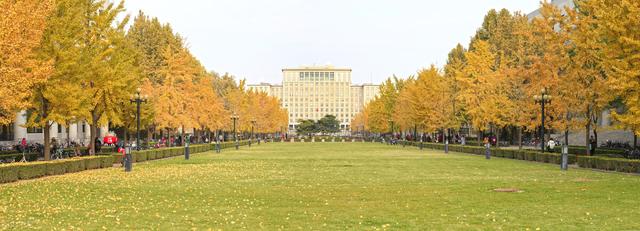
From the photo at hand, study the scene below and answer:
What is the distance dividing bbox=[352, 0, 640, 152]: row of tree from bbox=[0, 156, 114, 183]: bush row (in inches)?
998

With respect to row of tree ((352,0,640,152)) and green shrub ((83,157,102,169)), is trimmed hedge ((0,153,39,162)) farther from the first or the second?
row of tree ((352,0,640,152))

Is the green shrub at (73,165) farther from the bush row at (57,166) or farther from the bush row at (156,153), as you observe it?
the bush row at (156,153)

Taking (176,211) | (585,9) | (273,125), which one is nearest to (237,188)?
(176,211)

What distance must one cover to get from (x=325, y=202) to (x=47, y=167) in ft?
55.7

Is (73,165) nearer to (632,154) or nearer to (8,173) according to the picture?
(8,173)

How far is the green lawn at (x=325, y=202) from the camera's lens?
13648 mm

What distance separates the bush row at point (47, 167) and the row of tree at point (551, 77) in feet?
83.2

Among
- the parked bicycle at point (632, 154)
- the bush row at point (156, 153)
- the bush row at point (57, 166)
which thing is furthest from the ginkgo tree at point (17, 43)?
the parked bicycle at point (632, 154)

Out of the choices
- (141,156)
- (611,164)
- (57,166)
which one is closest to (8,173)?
(57,166)

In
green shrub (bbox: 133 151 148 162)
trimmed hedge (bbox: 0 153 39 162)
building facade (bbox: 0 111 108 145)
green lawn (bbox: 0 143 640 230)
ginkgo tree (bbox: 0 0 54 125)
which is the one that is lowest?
green lawn (bbox: 0 143 640 230)

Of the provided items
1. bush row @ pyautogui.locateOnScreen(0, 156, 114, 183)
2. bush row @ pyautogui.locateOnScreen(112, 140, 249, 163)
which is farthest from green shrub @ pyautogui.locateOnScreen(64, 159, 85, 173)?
bush row @ pyautogui.locateOnScreen(112, 140, 249, 163)

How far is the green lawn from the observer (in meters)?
13.6

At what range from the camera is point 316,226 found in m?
13.2

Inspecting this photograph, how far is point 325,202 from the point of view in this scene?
17.5 meters
